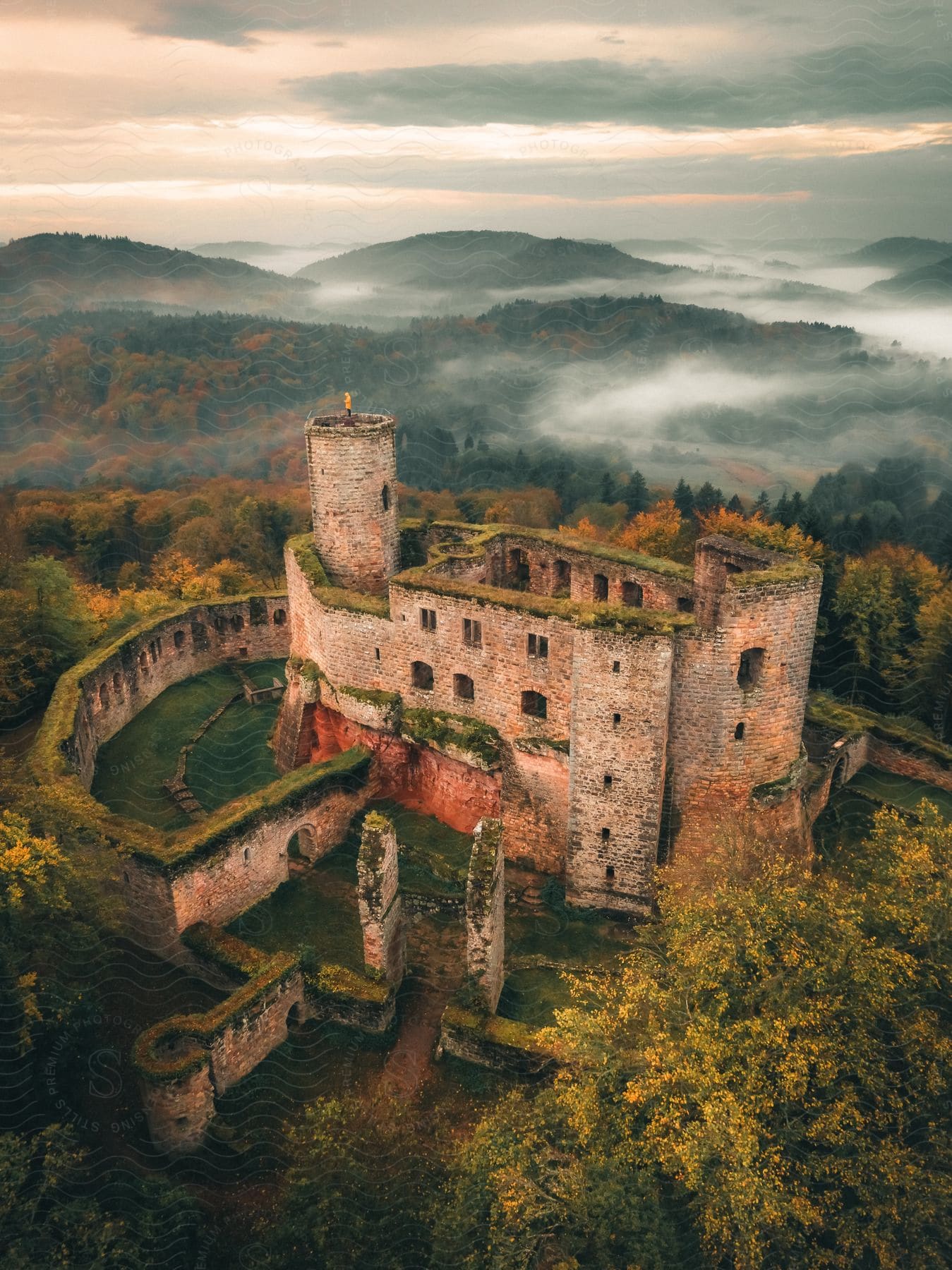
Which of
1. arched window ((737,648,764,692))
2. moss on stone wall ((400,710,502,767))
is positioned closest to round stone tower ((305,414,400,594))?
moss on stone wall ((400,710,502,767))

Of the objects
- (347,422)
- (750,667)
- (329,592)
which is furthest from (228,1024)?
(347,422)

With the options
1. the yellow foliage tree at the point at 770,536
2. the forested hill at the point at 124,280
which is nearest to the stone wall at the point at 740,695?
the yellow foliage tree at the point at 770,536

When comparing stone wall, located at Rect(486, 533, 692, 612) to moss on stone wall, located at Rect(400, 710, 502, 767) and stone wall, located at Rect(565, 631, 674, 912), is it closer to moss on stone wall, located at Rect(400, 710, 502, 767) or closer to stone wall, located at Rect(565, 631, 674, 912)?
stone wall, located at Rect(565, 631, 674, 912)

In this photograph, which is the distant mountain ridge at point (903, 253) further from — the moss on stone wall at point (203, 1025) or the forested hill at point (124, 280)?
the moss on stone wall at point (203, 1025)

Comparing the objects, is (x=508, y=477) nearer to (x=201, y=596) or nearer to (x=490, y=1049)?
(x=201, y=596)

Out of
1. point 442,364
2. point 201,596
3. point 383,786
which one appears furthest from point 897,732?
point 442,364

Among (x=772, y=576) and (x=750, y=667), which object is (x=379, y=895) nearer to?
(x=750, y=667)
